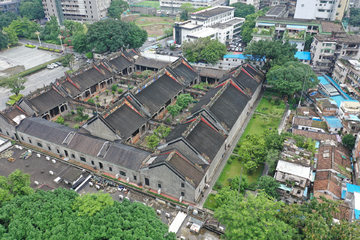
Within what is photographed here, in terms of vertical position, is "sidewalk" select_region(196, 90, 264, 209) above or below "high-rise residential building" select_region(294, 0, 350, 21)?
below

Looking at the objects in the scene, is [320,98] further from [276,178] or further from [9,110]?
[9,110]

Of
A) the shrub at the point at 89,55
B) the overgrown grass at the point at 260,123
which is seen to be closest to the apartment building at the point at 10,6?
the shrub at the point at 89,55

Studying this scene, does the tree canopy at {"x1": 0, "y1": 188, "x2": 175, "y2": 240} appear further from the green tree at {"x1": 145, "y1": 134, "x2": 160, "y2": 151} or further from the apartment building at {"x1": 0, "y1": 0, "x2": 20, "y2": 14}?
the apartment building at {"x1": 0, "y1": 0, "x2": 20, "y2": 14}

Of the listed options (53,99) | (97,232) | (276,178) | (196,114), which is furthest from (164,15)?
(97,232)

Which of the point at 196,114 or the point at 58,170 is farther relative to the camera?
the point at 196,114

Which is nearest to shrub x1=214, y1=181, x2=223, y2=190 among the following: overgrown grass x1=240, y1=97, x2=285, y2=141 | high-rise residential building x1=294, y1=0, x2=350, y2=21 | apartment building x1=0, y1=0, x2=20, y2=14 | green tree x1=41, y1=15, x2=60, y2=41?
overgrown grass x1=240, y1=97, x2=285, y2=141

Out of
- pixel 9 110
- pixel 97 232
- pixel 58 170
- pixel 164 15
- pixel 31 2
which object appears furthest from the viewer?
pixel 164 15

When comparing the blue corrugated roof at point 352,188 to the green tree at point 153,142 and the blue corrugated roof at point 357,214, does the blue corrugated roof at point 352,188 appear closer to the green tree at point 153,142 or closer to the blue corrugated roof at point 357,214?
the blue corrugated roof at point 357,214
